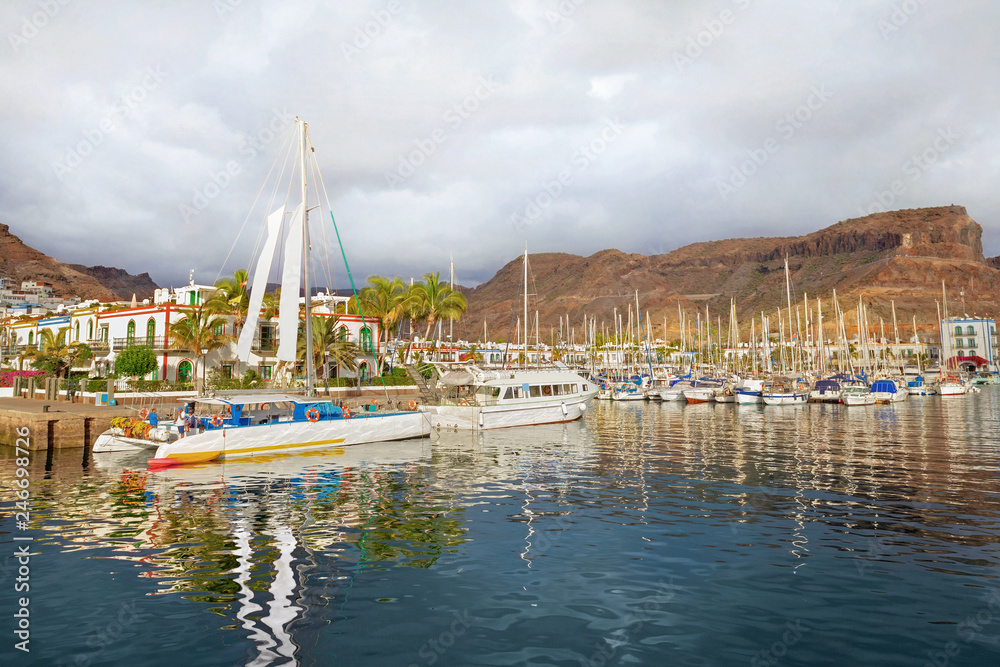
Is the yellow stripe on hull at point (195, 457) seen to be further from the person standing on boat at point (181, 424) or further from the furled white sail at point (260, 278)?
the furled white sail at point (260, 278)

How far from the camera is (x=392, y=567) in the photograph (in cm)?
1179

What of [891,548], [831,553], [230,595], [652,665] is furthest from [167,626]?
[891,548]

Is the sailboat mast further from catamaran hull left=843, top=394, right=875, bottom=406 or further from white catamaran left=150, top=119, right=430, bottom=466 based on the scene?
catamaran hull left=843, top=394, right=875, bottom=406

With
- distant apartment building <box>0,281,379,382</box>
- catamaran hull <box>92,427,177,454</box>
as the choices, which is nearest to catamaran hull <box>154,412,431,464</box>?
catamaran hull <box>92,427,177,454</box>

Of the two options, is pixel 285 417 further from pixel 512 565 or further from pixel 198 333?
pixel 198 333

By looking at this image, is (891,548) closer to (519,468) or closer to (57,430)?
(519,468)

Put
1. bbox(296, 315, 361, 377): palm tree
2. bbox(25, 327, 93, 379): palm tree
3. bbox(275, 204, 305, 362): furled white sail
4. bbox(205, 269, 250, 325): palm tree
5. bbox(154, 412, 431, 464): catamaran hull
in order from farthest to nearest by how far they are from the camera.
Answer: bbox(296, 315, 361, 377): palm tree < bbox(25, 327, 93, 379): palm tree < bbox(205, 269, 250, 325): palm tree < bbox(275, 204, 305, 362): furled white sail < bbox(154, 412, 431, 464): catamaran hull

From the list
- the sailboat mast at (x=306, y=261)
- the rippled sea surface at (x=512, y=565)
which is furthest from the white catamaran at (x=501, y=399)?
the rippled sea surface at (x=512, y=565)

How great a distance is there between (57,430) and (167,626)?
28075 mm

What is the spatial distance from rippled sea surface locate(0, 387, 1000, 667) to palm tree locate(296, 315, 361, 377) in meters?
27.7

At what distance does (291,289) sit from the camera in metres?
29.8

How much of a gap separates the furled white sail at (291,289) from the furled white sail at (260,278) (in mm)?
689

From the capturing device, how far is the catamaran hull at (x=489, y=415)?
127ft

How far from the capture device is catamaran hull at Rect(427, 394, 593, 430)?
38.8 meters
